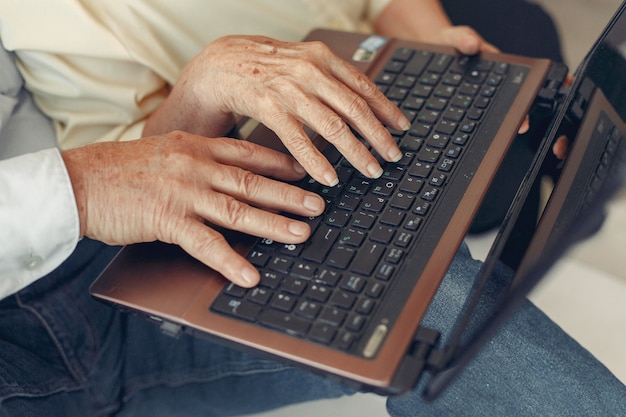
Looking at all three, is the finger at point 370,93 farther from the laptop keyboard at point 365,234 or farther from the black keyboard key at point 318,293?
the black keyboard key at point 318,293

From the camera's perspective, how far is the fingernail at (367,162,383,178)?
28.7 inches

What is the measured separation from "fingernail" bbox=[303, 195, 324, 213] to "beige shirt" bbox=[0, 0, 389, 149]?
328 mm

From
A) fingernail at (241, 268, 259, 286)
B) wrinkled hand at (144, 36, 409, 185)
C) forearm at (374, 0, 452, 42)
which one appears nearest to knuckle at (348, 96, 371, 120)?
wrinkled hand at (144, 36, 409, 185)

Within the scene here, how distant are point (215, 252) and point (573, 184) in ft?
1.19

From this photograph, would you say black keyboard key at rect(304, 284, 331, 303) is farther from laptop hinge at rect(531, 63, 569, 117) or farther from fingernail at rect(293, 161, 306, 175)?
laptop hinge at rect(531, 63, 569, 117)

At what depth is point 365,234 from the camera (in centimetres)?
68

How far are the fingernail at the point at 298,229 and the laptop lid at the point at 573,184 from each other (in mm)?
162

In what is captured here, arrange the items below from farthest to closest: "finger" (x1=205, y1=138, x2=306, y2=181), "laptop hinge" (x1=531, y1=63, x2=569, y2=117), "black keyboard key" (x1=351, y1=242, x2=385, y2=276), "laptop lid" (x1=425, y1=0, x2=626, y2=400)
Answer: "laptop hinge" (x1=531, y1=63, x2=569, y2=117) → "finger" (x1=205, y1=138, x2=306, y2=181) → "black keyboard key" (x1=351, y1=242, x2=385, y2=276) → "laptop lid" (x1=425, y1=0, x2=626, y2=400)

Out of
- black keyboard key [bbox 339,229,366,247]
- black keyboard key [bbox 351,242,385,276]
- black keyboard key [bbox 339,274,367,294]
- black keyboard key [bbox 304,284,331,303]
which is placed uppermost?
black keyboard key [bbox 339,229,366,247]

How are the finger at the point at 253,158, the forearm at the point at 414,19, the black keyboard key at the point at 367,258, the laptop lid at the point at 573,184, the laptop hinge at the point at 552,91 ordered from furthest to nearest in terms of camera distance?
the forearm at the point at 414,19, the laptop hinge at the point at 552,91, the finger at the point at 253,158, the black keyboard key at the point at 367,258, the laptop lid at the point at 573,184

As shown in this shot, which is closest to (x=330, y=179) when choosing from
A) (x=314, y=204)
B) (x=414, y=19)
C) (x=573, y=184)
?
(x=314, y=204)

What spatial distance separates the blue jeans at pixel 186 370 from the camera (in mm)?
739

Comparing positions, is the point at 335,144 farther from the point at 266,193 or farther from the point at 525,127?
the point at 525,127

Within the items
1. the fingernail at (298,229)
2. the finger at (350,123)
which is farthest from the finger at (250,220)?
the finger at (350,123)
